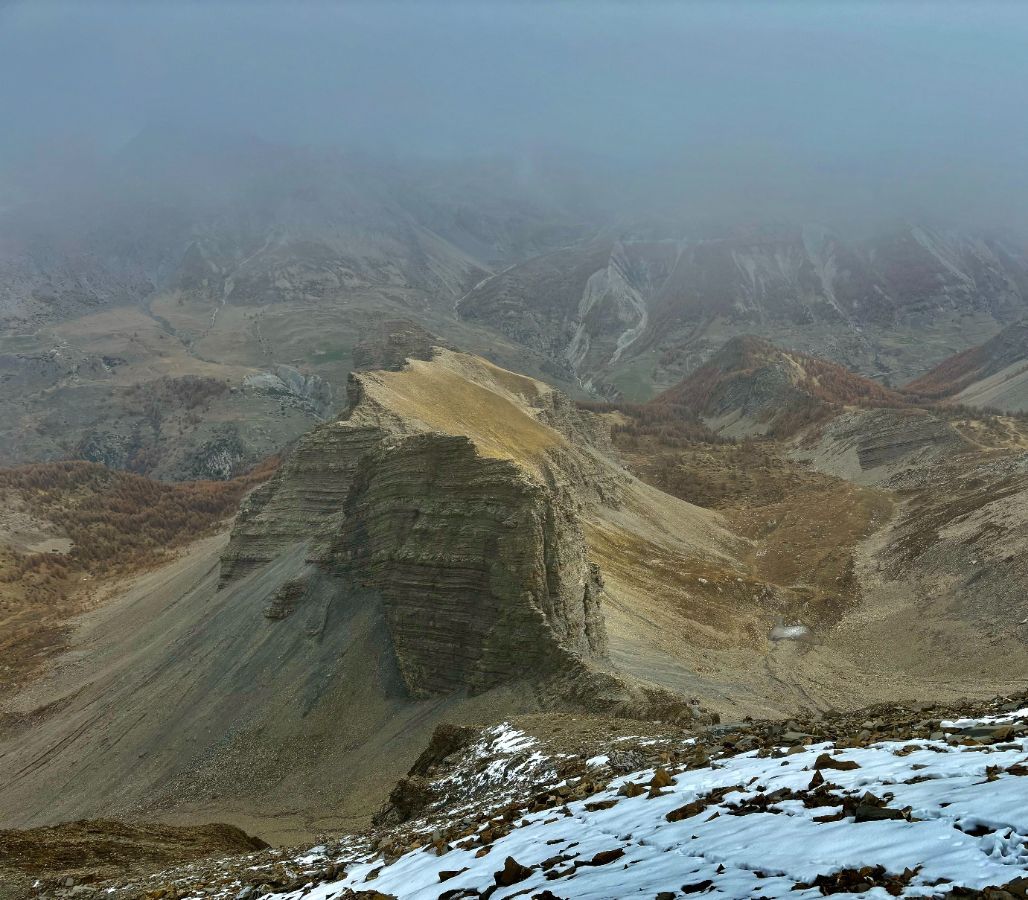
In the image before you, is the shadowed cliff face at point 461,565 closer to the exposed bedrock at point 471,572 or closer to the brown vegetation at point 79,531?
the exposed bedrock at point 471,572

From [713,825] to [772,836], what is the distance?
0.67m

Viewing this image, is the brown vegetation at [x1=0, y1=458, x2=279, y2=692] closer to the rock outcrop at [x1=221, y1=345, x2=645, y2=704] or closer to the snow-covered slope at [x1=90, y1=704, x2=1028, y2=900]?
the rock outcrop at [x1=221, y1=345, x2=645, y2=704]

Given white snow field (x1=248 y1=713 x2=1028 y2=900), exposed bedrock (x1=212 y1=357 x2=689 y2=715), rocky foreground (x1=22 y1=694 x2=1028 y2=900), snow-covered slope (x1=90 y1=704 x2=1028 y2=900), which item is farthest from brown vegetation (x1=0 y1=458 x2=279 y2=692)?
white snow field (x1=248 y1=713 x2=1028 y2=900)

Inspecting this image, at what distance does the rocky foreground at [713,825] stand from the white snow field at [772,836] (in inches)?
0.7

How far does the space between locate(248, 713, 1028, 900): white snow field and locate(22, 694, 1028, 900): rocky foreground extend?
18mm

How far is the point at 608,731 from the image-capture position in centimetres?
1341

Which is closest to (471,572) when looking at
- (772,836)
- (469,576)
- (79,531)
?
(469,576)

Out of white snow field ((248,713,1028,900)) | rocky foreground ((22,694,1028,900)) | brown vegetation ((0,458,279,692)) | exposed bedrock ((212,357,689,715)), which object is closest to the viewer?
white snow field ((248,713,1028,900))

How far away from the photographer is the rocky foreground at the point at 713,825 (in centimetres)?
495

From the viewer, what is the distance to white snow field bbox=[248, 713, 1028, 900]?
4.84m

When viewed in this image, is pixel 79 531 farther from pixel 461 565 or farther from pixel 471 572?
pixel 471 572

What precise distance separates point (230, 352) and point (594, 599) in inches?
5530

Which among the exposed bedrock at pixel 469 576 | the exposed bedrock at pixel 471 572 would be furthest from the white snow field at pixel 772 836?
the exposed bedrock at pixel 471 572

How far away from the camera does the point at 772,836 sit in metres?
5.69
